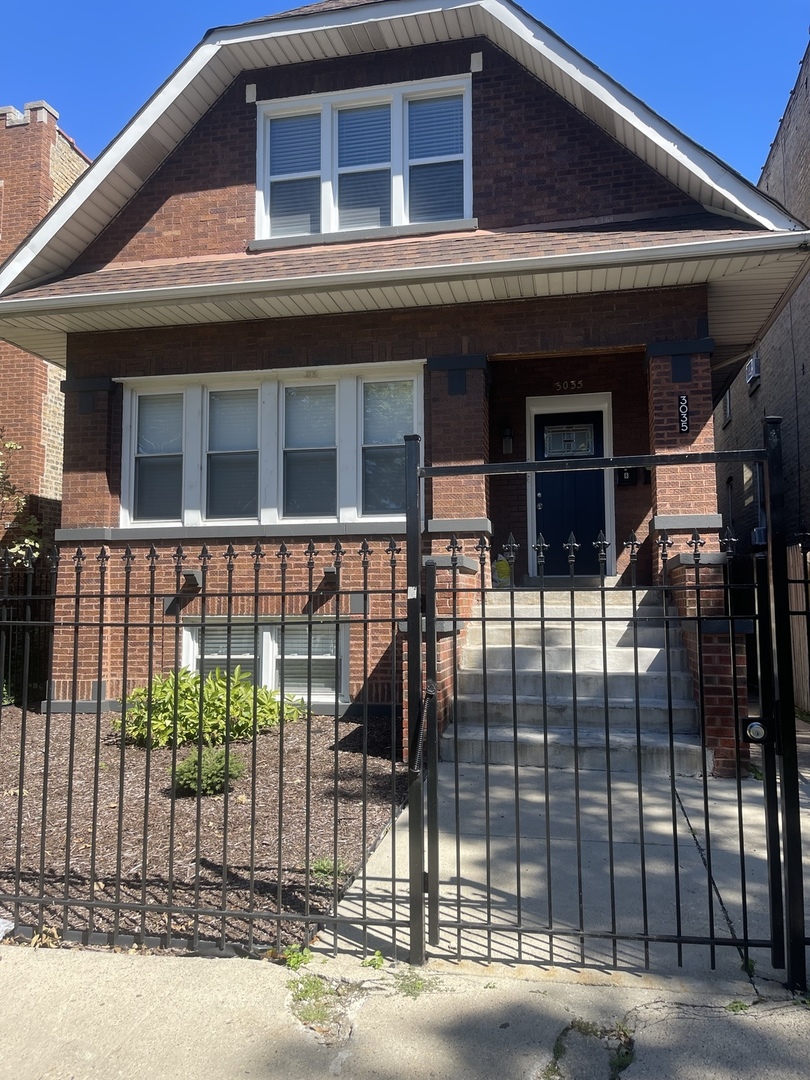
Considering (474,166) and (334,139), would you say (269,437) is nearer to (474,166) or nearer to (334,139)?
(334,139)

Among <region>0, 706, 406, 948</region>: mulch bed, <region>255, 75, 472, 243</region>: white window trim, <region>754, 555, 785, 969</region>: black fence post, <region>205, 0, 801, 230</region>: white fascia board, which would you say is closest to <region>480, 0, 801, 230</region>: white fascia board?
<region>205, 0, 801, 230</region>: white fascia board

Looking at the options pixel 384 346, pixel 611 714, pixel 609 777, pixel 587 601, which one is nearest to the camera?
pixel 609 777

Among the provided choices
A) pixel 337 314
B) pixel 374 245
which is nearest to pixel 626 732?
pixel 337 314

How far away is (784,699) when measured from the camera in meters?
3.46

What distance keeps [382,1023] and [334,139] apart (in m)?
9.80

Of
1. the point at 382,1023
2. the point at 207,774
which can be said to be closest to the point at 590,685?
the point at 207,774

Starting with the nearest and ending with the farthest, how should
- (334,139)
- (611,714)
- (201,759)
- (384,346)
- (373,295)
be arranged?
1. (201,759)
2. (611,714)
3. (373,295)
4. (384,346)
5. (334,139)

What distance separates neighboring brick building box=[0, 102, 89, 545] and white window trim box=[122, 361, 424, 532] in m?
3.97

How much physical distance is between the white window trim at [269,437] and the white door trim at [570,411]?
203 cm

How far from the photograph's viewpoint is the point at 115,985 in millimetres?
3404

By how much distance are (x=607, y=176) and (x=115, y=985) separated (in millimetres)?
8973

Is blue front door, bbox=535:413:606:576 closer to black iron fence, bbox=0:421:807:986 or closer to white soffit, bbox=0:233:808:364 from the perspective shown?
black iron fence, bbox=0:421:807:986

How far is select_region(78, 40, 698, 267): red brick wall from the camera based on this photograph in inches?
352

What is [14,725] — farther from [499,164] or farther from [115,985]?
[499,164]
